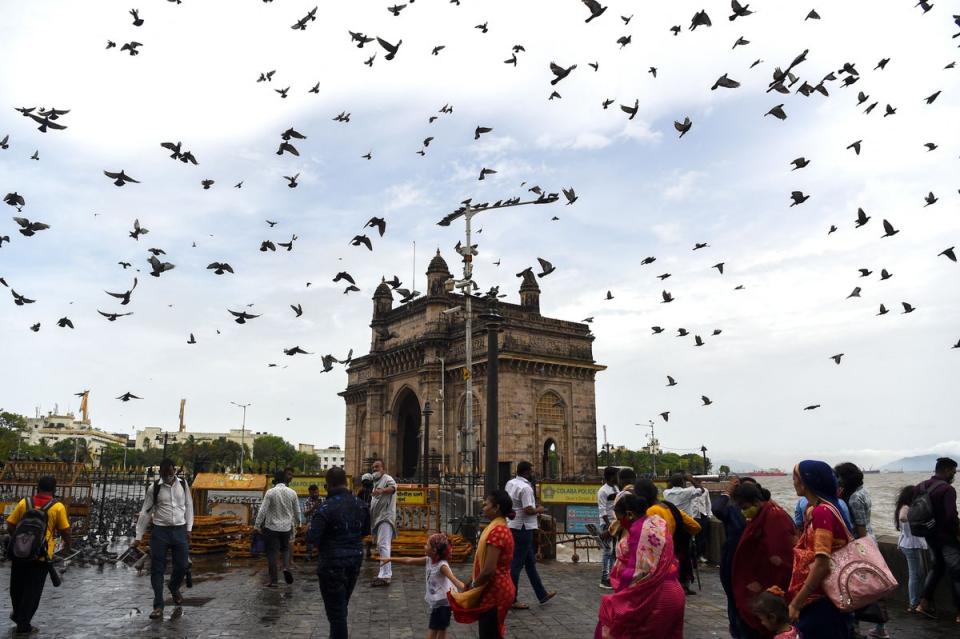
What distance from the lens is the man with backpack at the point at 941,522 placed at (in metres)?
7.22

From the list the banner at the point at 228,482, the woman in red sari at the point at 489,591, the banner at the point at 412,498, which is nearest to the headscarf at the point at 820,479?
the woman in red sari at the point at 489,591

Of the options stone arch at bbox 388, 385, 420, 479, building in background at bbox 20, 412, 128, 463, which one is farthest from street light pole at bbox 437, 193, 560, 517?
building in background at bbox 20, 412, 128, 463

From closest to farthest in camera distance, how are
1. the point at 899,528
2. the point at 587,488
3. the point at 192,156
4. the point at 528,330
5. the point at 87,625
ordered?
1. the point at 87,625
2. the point at 899,528
3. the point at 192,156
4. the point at 587,488
5. the point at 528,330

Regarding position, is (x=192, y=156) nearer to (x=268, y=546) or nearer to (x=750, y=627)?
(x=268, y=546)

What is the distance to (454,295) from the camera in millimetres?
43344

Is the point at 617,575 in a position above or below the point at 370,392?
below

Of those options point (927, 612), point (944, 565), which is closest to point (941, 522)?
point (944, 565)

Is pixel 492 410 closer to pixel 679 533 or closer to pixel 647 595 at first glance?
pixel 679 533

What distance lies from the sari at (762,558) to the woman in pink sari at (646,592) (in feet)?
1.99

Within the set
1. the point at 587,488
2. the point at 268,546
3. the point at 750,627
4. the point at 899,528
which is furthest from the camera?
the point at 587,488

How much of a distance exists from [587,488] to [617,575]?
33.9 ft

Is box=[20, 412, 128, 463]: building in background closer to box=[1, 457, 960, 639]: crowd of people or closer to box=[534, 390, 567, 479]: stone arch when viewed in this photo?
box=[534, 390, 567, 479]: stone arch

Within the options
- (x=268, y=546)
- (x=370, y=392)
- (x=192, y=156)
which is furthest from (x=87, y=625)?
(x=370, y=392)

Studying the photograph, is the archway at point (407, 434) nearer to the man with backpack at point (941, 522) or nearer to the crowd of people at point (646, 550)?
the crowd of people at point (646, 550)
